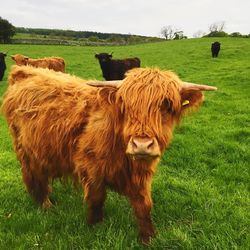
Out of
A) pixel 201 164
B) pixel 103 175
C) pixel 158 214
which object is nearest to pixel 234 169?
pixel 201 164

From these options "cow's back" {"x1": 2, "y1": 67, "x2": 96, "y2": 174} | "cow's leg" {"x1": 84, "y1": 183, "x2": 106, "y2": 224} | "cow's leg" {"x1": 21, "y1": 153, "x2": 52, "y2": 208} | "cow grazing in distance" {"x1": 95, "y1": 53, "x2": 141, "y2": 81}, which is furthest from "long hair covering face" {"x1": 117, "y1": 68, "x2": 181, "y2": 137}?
"cow grazing in distance" {"x1": 95, "y1": 53, "x2": 141, "y2": 81}

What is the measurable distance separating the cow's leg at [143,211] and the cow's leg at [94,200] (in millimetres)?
348

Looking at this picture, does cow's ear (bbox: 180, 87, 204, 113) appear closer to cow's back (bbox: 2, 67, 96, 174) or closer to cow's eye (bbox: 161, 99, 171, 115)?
cow's eye (bbox: 161, 99, 171, 115)

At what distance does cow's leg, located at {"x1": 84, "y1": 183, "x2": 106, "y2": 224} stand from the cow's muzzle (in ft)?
3.59

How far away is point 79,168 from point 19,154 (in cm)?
133

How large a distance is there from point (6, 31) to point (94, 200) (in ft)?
168

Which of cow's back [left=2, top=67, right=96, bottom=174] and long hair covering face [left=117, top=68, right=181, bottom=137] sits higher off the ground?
long hair covering face [left=117, top=68, right=181, bottom=137]

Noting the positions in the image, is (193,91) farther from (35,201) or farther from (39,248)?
(35,201)

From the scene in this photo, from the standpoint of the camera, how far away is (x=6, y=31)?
2026 inches

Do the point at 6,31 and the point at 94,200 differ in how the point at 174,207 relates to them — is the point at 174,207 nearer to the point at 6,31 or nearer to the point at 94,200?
the point at 94,200

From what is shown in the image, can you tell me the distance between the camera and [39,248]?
382 cm

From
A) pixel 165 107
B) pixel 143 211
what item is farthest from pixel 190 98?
pixel 143 211

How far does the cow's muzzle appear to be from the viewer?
9.51ft

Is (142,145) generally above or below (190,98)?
below
